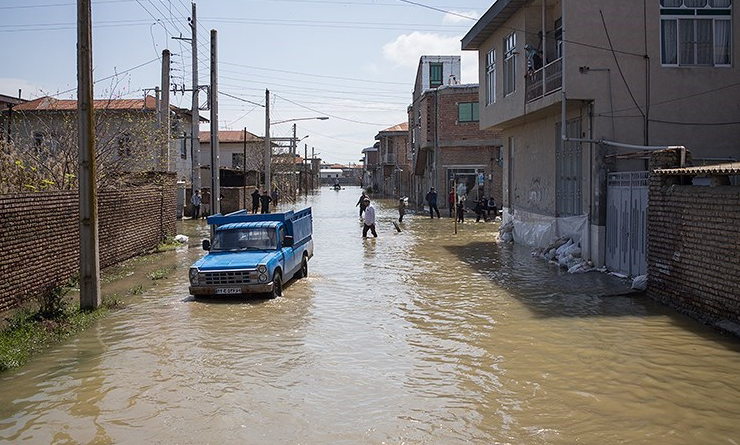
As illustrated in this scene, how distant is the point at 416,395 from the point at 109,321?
21.8ft

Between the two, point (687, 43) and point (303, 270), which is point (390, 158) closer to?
point (687, 43)

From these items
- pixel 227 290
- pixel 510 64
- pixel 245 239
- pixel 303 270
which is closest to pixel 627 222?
pixel 303 270

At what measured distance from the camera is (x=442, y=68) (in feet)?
188

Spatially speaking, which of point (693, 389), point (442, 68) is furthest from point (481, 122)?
point (442, 68)

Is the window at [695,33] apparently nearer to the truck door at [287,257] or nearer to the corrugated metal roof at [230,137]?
the truck door at [287,257]

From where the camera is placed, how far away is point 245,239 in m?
15.5

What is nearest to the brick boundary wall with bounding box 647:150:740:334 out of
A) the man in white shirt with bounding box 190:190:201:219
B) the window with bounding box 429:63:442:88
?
the man in white shirt with bounding box 190:190:201:219

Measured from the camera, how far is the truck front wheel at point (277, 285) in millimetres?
14430

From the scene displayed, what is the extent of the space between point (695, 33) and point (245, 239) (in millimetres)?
12237

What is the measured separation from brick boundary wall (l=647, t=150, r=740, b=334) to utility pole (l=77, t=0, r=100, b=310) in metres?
10.3

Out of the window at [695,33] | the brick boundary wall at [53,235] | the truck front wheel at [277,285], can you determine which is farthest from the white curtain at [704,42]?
the brick boundary wall at [53,235]

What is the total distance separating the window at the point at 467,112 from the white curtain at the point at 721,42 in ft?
90.7

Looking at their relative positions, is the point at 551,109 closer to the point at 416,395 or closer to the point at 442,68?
the point at 416,395

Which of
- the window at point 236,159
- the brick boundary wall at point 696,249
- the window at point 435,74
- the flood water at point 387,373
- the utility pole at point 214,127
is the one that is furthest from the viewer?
the window at point 236,159
